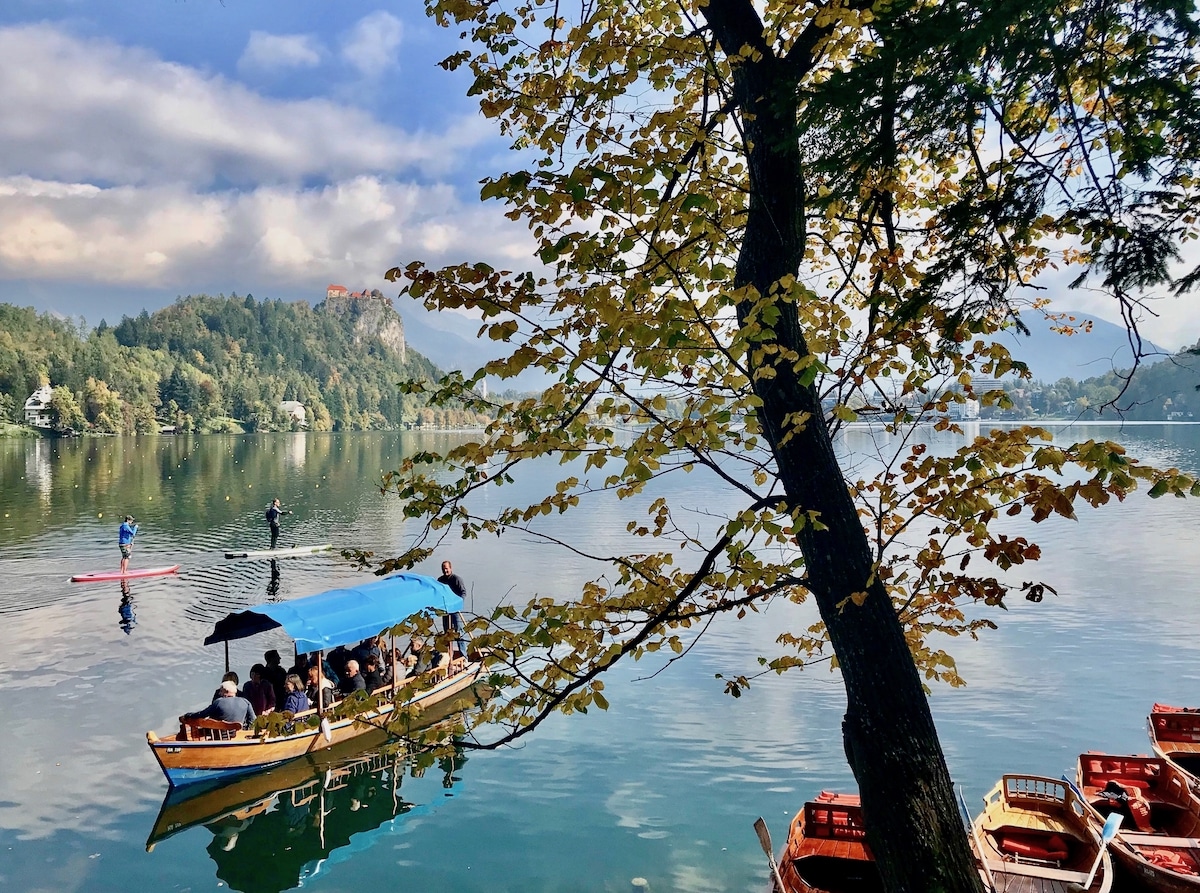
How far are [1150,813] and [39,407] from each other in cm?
15078

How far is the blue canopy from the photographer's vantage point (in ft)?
49.4

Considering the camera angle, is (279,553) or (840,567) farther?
(279,553)

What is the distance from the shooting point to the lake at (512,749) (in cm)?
1166

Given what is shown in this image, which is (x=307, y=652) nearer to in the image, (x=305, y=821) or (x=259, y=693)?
(x=259, y=693)

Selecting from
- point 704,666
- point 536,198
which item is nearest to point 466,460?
point 536,198

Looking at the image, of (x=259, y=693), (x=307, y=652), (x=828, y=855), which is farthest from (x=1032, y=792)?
(x=259, y=693)

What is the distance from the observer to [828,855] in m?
9.69

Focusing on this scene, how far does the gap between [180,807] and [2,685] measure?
8.07 m

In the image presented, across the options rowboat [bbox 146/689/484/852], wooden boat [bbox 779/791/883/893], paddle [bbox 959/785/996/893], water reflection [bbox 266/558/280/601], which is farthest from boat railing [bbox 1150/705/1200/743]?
water reflection [bbox 266/558/280/601]

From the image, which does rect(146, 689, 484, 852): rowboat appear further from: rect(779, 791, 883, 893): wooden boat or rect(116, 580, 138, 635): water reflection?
rect(116, 580, 138, 635): water reflection

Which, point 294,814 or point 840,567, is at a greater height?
point 840,567

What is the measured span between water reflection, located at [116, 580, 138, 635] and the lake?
11cm

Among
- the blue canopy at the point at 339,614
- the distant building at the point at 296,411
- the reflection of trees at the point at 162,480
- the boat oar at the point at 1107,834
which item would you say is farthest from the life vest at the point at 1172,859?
the distant building at the point at 296,411

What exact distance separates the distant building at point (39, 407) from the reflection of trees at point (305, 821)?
134155 mm
